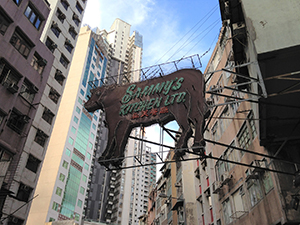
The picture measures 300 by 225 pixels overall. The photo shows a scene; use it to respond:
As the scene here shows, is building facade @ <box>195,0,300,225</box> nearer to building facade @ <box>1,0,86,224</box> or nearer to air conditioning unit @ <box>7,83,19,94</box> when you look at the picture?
air conditioning unit @ <box>7,83,19,94</box>

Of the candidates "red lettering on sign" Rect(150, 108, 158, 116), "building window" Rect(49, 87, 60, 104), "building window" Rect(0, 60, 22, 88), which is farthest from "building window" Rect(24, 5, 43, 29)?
"red lettering on sign" Rect(150, 108, 158, 116)

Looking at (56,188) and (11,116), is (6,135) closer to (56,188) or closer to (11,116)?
(11,116)

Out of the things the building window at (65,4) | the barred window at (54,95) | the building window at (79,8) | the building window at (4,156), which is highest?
the building window at (79,8)

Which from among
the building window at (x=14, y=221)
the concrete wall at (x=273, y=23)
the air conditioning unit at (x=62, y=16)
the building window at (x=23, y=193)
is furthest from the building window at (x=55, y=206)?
the concrete wall at (x=273, y=23)

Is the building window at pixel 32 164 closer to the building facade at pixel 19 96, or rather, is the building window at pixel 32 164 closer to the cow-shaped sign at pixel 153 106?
the building facade at pixel 19 96

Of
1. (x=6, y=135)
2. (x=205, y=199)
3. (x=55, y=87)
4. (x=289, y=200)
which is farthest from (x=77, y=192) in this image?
(x=289, y=200)

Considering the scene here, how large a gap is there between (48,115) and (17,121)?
7108 mm

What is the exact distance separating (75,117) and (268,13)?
56.9 meters

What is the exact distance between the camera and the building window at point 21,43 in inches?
856

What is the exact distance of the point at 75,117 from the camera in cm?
6309

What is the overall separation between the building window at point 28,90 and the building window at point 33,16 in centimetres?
557

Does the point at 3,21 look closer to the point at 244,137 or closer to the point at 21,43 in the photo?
the point at 21,43

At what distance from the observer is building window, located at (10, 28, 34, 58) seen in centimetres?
2174

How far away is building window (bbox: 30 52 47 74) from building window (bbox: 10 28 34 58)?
3.78ft
